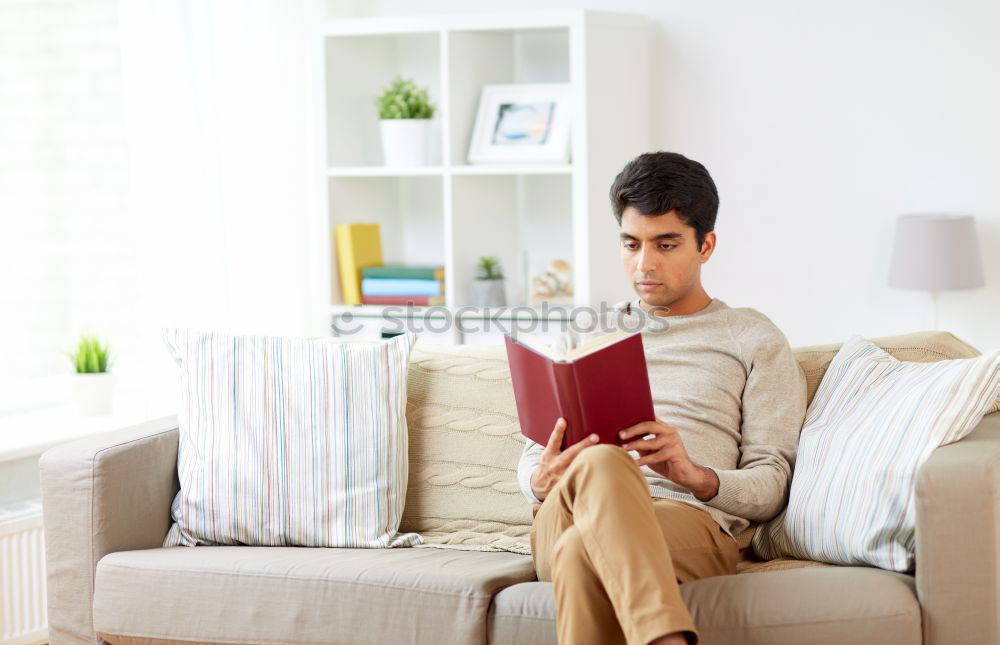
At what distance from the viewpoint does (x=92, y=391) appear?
10.3 feet

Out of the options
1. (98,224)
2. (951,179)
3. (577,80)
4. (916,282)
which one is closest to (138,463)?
(98,224)

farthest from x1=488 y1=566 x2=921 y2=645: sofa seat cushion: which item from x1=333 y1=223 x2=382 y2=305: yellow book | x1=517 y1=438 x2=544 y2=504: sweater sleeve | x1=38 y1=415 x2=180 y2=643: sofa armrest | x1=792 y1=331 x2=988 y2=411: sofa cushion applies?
x1=333 y1=223 x2=382 y2=305: yellow book

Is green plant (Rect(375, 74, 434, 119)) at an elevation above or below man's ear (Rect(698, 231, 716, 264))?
above

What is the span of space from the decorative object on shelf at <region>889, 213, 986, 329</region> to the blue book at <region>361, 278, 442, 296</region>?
1.44 metres

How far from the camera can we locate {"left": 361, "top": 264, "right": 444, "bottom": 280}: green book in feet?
11.9

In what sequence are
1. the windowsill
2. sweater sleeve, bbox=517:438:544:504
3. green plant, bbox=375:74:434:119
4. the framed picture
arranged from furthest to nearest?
1. green plant, bbox=375:74:434:119
2. the framed picture
3. the windowsill
4. sweater sleeve, bbox=517:438:544:504

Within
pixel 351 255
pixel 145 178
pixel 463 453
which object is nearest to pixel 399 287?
pixel 351 255

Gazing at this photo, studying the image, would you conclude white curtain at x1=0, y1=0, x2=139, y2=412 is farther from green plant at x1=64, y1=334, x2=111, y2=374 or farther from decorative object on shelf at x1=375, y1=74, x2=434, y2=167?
decorative object on shelf at x1=375, y1=74, x2=434, y2=167

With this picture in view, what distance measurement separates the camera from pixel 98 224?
3.42 metres

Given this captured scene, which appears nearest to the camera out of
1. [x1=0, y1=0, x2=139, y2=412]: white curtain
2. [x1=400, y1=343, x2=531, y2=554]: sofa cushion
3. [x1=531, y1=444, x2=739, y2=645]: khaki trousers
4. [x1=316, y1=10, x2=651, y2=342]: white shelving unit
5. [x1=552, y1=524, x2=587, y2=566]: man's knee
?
[x1=531, y1=444, x2=739, y2=645]: khaki trousers

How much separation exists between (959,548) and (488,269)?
2164mm

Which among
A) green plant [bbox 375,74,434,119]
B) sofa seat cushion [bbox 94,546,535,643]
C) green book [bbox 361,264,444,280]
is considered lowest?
sofa seat cushion [bbox 94,546,535,643]

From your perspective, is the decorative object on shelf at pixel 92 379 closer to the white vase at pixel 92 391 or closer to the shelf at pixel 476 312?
the white vase at pixel 92 391

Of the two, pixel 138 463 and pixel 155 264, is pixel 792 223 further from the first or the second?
pixel 138 463
